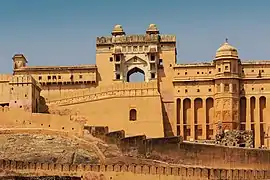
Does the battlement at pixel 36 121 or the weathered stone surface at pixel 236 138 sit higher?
the battlement at pixel 36 121

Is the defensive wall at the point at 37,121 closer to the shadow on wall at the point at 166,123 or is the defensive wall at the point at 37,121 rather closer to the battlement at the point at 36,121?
the battlement at the point at 36,121

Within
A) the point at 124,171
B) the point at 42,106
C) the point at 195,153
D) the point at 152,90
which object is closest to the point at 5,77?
A: the point at 42,106

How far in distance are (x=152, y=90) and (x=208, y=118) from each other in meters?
5.14

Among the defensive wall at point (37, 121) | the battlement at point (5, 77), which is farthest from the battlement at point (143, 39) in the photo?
the defensive wall at point (37, 121)

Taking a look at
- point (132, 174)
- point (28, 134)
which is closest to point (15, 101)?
point (28, 134)

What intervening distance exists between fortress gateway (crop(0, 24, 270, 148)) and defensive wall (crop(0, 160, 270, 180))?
11.7 metres

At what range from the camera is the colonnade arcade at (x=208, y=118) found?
6489cm

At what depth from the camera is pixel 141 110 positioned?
2507 inches

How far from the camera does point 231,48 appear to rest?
65562 mm

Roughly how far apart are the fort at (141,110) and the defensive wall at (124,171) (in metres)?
0.43

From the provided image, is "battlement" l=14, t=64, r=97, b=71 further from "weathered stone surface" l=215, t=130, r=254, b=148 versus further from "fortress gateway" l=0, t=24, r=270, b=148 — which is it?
"weathered stone surface" l=215, t=130, r=254, b=148

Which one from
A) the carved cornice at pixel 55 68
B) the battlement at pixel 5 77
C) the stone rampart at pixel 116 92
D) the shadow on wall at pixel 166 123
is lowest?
the shadow on wall at pixel 166 123

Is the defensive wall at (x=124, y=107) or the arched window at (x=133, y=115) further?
the arched window at (x=133, y=115)

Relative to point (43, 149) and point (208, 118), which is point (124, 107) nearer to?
point (208, 118)
